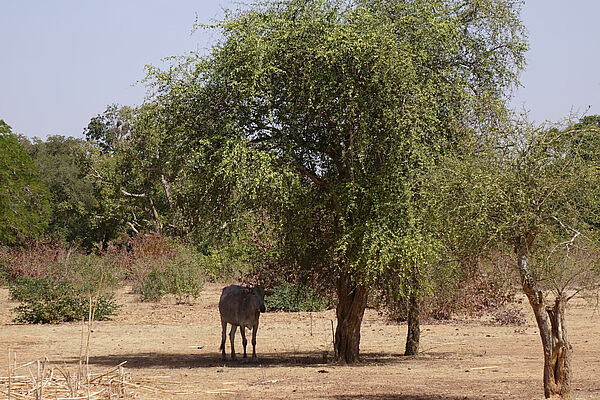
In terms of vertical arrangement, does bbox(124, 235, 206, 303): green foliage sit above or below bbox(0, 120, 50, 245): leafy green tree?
below

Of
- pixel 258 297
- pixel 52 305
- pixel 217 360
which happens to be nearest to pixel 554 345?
pixel 258 297

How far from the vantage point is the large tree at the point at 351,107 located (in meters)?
15.2

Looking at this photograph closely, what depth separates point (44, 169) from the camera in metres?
63.3

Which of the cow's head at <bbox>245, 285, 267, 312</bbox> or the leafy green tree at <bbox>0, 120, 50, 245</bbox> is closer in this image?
the cow's head at <bbox>245, 285, 267, 312</bbox>

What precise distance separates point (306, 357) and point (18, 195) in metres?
31.7

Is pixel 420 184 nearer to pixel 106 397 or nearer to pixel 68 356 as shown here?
pixel 106 397

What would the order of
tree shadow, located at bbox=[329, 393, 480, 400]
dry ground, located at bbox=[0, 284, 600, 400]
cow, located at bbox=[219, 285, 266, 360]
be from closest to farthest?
tree shadow, located at bbox=[329, 393, 480, 400] < dry ground, located at bbox=[0, 284, 600, 400] < cow, located at bbox=[219, 285, 266, 360]

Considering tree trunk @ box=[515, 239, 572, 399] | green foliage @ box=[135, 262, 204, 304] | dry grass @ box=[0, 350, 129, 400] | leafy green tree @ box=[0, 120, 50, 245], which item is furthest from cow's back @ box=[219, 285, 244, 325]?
leafy green tree @ box=[0, 120, 50, 245]

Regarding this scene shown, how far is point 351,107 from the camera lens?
15320 mm

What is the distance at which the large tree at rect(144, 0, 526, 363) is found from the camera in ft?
49.9

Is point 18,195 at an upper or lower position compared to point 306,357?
upper

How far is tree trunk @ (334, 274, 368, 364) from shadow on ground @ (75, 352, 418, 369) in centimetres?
32

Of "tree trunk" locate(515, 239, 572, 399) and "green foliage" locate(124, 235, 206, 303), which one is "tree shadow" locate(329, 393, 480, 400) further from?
"green foliage" locate(124, 235, 206, 303)

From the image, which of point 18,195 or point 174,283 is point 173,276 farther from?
point 18,195
